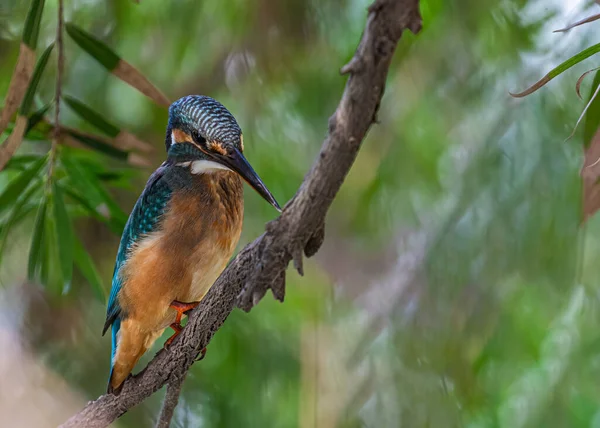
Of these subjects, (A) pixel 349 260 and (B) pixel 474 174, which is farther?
(A) pixel 349 260

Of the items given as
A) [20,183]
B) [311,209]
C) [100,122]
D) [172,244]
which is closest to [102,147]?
[100,122]

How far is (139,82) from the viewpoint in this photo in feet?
3.87

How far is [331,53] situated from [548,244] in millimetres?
841

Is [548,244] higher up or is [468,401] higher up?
[548,244]

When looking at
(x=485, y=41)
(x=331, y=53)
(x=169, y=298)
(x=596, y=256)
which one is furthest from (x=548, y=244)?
(x=169, y=298)

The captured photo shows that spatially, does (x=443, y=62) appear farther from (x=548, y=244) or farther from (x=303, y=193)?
(x=303, y=193)

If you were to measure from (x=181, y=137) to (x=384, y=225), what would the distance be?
4.25ft

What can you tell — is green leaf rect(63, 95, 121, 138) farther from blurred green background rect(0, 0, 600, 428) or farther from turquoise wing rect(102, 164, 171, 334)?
blurred green background rect(0, 0, 600, 428)

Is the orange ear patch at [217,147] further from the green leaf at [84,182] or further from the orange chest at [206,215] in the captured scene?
the green leaf at [84,182]

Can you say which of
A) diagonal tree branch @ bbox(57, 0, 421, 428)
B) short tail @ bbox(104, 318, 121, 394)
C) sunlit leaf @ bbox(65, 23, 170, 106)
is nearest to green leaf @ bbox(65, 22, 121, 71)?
sunlit leaf @ bbox(65, 23, 170, 106)

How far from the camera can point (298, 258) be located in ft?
2.18

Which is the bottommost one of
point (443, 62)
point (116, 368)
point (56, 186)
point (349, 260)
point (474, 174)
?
point (349, 260)

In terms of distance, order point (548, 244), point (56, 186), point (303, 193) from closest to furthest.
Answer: point (303, 193) → point (56, 186) → point (548, 244)

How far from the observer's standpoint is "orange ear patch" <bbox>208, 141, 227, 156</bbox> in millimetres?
830
